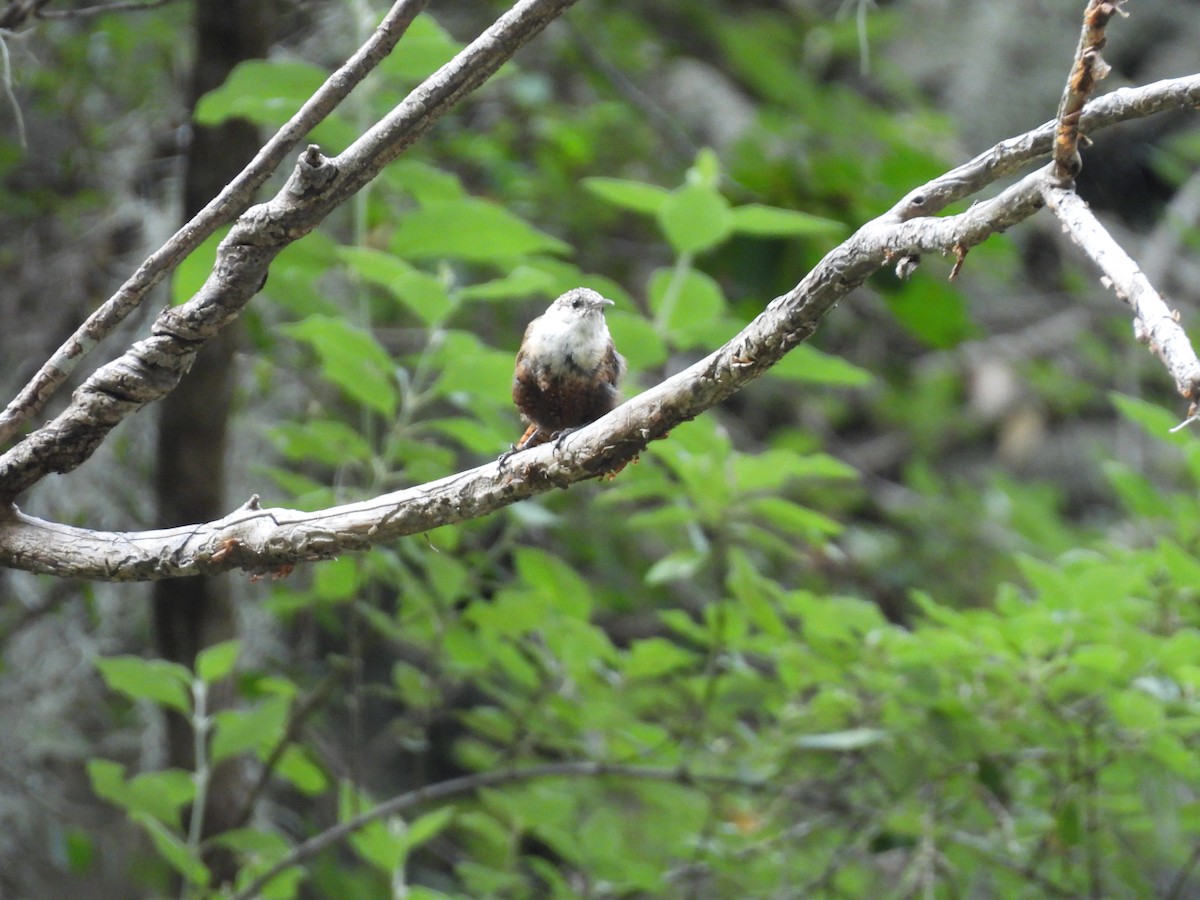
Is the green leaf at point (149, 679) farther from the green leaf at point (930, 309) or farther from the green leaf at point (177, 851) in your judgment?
the green leaf at point (930, 309)

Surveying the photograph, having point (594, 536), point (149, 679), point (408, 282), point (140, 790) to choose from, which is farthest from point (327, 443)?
point (594, 536)

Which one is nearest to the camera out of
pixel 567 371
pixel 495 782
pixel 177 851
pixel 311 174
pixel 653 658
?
pixel 311 174

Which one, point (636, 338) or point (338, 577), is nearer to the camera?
point (636, 338)

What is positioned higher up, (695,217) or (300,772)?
(695,217)

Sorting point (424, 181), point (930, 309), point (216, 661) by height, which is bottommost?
point (216, 661)

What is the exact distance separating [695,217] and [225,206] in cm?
129

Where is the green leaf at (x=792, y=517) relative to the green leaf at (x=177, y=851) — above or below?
above

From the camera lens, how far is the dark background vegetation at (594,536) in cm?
254

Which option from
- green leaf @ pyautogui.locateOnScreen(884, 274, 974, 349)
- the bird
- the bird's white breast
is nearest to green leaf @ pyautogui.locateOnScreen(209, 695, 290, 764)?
the bird

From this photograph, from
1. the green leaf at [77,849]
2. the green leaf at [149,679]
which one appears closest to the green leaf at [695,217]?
the green leaf at [149,679]

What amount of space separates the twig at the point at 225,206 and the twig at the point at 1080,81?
761 millimetres

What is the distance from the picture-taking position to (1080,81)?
3.57 feet

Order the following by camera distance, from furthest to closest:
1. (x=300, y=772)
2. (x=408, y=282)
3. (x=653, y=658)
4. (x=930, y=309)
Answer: (x=930, y=309) → (x=300, y=772) → (x=653, y=658) → (x=408, y=282)

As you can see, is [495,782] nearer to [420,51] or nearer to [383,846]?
[383,846]
